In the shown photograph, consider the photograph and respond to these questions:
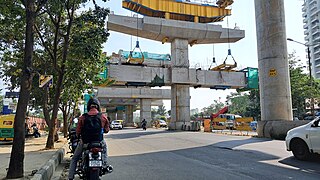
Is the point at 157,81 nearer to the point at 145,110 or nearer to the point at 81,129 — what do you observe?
the point at 81,129

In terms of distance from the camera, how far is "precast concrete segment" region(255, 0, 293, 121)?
17.0 meters

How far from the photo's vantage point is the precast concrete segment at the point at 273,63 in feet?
55.6

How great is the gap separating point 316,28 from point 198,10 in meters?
99.6

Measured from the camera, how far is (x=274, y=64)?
56.2 ft

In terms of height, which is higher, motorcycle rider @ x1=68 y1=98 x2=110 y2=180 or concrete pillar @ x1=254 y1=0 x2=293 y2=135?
concrete pillar @ x1=254 y1=0 x2=293 y2=135

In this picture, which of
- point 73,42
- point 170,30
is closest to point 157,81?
point 170,30

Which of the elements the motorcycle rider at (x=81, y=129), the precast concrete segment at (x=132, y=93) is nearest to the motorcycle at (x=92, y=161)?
the motorcycle rider at (x=81, y=129)

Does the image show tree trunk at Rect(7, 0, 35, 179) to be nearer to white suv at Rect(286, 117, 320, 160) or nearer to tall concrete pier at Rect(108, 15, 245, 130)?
white suv at Rect(286, 117, 320, 160)

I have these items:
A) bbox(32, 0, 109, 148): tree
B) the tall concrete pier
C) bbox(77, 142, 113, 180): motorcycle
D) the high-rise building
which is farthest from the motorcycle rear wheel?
the high-rise building

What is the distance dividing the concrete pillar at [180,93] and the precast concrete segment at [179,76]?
469mm

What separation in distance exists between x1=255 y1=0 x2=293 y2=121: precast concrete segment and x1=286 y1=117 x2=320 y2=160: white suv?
819cm

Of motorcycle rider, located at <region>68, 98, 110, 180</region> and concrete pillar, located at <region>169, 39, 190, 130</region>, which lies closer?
motorcycle rider, located at <region>68, 98, 110, 180</region>

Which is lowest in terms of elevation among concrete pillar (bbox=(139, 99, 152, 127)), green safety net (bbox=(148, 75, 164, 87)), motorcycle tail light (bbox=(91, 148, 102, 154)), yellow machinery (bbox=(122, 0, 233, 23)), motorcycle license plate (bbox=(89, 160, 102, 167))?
motorcycle license plate (bbox=(89, 160, 102, 167))

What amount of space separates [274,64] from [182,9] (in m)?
15.3
